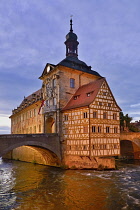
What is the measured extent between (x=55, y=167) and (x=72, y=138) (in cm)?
476

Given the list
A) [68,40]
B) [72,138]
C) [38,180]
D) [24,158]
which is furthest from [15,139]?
[68,40]

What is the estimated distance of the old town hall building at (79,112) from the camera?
78.1 ft

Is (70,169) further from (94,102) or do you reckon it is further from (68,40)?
(68,40)

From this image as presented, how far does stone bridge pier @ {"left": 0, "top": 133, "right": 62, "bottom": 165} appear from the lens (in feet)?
70.2

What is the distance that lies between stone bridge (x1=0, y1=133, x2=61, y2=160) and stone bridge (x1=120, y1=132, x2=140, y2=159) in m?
11.6

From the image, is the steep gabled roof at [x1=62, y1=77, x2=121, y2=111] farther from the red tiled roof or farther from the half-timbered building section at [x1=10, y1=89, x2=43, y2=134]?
the half-timbered building section at [x1=10, y1=89, x2=43, y2=134]

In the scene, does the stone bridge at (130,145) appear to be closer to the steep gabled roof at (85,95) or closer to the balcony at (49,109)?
the steep gabled roof at (85,95)

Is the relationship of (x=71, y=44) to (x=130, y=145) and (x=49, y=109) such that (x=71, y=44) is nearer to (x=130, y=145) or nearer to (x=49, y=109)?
(x=49, y=109)

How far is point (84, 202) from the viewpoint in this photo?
42.6ft

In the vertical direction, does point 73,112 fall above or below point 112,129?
above

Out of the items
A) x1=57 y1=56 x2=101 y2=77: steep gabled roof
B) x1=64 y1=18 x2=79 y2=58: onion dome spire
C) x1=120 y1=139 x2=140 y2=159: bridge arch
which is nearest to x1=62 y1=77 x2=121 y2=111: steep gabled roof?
x1=57 y1=56 x2=101 y2=77: steep gabled roof

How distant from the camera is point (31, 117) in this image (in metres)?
37.3

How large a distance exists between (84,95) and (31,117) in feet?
47.5

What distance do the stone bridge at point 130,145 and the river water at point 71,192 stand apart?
12.3 meters
